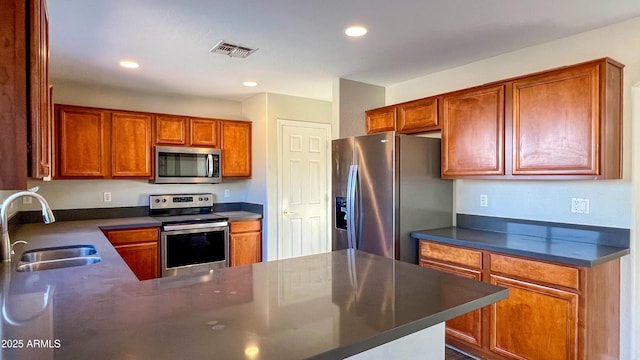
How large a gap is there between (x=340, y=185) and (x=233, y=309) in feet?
8.15

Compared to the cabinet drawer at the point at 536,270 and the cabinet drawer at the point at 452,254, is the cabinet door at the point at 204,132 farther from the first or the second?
the cabinet drawer at the point at 536,270

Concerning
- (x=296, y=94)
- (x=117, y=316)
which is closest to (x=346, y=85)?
(x=296, y=94)

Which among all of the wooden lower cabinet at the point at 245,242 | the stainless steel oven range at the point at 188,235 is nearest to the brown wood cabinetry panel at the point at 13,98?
the stainless steel oven range at the point at 188,235

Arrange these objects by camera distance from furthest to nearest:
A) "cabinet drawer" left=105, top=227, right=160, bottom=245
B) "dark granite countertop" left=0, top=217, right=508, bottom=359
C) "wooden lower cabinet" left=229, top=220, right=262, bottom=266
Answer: "wooden lower cabinet" left=229, top=220, right=262, bottom=266
"cabinet drawer" left=105, top=227, right=160, bottom=245
"dark granite countertop" left=0, top=217, right=508, bottom=359

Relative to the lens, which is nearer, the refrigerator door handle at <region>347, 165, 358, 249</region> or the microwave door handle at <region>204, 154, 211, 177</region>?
the refrigerator door handle at <region>347, 165, 358, 249</region>

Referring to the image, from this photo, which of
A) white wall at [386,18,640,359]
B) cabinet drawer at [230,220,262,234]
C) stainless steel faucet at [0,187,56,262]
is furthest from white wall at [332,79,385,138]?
stainless steel faucet at [0,187,56,262]

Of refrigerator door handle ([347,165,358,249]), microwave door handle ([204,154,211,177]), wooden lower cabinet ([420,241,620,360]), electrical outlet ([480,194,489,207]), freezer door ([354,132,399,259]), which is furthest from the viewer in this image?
microwave door handle ([204,154,211,177])

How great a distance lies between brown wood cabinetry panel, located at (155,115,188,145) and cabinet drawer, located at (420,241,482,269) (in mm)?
2924

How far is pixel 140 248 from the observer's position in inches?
147

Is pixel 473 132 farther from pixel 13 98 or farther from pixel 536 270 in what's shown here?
pixel 13 98

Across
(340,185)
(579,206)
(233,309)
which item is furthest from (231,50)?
(579,206)

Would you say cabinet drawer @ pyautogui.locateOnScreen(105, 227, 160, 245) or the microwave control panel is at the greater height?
the microwave control panel

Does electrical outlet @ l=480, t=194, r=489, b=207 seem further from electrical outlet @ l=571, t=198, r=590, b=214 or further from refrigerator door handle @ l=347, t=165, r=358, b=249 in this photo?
refrigerator door handle @ l=347, t=165, r=358, b=249

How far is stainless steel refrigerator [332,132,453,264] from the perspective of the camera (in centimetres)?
305
